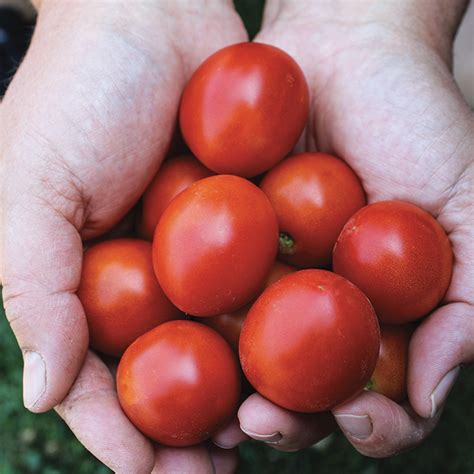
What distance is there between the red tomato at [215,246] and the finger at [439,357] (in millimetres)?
463

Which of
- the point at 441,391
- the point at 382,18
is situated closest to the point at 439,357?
the point at 441,391

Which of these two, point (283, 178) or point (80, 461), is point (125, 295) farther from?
point (80, 461)

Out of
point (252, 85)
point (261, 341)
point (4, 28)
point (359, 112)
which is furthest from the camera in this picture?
point (4, 28)

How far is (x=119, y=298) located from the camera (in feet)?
6.01

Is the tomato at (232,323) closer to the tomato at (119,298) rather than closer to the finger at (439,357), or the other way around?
the tomato at (119,298)

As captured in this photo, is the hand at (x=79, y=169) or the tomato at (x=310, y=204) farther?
the tomato at (x=310, y=204)

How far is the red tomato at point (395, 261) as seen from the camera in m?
1.73

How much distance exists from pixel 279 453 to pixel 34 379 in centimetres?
136

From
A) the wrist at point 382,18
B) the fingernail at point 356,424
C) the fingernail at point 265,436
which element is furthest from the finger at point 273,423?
the wrist at point 382,18

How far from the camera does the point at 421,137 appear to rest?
201 cm

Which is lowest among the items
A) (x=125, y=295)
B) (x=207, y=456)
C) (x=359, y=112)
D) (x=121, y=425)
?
(x=207, y=456)

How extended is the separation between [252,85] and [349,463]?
160 cm

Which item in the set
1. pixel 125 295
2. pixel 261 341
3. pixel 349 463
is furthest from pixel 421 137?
pixel 349 463

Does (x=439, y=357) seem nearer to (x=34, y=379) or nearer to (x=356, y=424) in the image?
(x=356, y=424)
